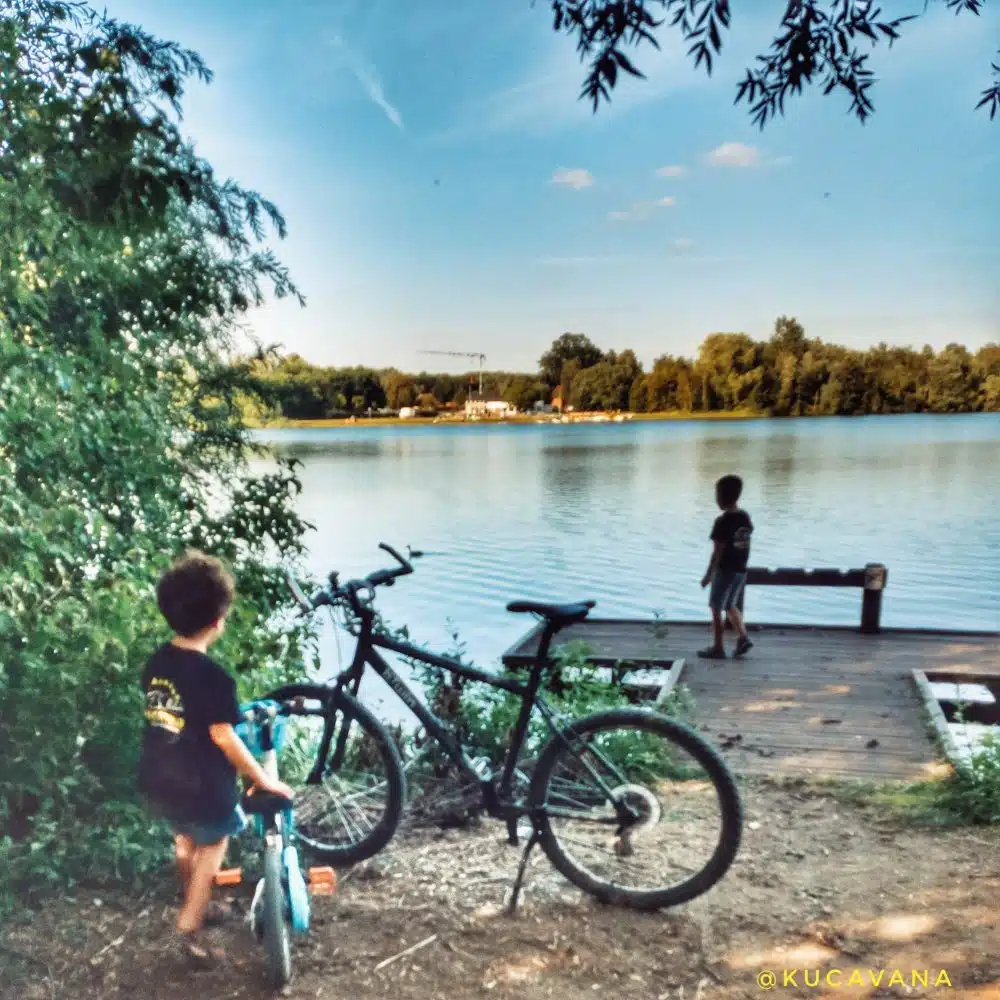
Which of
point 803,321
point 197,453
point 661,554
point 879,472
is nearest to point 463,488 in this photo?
point 661,554

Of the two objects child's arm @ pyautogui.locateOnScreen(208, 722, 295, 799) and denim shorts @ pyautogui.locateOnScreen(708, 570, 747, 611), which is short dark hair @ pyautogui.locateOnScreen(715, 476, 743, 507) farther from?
child's arm @ pyautogui.locateOnScreen(208, 722, 295, 799)

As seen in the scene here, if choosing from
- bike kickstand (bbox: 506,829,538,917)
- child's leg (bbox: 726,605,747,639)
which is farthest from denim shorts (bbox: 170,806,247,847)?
child's leg (bbox: 726,605,747,639)

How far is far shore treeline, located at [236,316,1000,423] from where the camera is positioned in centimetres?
664

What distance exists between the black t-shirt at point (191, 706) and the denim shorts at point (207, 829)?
0.25 feet

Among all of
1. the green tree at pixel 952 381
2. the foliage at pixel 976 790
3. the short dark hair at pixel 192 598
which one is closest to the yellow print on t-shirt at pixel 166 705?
the short dark hair at pixel 192 598

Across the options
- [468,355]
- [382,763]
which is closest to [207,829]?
[382,763]

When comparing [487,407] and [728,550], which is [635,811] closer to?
[728,550]

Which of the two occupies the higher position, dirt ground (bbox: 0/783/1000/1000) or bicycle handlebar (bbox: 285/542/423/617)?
bicycle handlebar (bbox: 285/542/423/617)

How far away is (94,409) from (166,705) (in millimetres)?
1877

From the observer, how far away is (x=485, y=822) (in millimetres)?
3355

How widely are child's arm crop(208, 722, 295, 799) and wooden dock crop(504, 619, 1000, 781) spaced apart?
9.36 ft

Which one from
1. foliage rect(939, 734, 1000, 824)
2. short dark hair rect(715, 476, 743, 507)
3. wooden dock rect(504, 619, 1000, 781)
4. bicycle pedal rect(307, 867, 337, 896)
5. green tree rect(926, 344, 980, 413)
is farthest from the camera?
green tree rect(926, 344, 980, 413)

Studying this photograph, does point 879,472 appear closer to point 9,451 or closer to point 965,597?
point 965,597

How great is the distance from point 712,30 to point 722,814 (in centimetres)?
260
